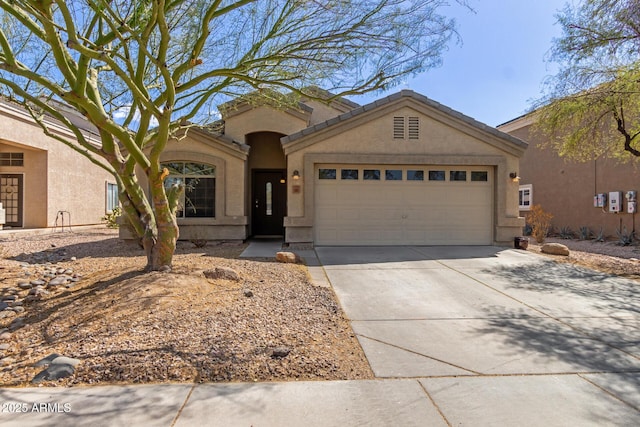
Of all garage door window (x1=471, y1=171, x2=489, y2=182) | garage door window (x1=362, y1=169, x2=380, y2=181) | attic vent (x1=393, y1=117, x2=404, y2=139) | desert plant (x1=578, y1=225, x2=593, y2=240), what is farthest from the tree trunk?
desert plant (x1=578, y1=225, x2=593, y2=240)

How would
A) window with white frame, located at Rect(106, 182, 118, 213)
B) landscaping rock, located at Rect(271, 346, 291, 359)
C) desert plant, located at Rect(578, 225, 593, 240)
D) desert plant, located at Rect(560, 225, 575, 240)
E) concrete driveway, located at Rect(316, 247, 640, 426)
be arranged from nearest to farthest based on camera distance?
concrete driveway, located at Rect(316, 247, 640, 426) → landscaping rock, located at Rect(271, 346, 291, 359) → desert plant, located at Rect(578, 225, 593, 240) → desert plant, located at Rect(560, 225, 575, 240) → window with white frame, located at Rect(106, 182, 118, 213)

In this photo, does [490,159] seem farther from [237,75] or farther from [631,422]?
[631,422]

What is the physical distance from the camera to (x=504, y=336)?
4688 millimetres

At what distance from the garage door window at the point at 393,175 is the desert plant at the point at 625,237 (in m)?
9.53

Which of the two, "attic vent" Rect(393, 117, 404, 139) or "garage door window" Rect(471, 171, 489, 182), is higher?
"attic vent" Rect(393, 117, 404, 139)

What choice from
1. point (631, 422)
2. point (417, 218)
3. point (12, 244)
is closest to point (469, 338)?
point (631, 422)

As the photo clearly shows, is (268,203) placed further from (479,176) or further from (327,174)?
(479,176)

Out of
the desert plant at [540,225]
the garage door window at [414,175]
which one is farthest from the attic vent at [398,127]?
the desert plant at [540,225]

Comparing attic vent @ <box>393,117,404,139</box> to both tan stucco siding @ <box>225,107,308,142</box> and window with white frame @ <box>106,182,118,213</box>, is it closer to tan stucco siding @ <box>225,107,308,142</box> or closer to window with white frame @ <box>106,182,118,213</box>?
tan stucco siding @ <box>225,107,308,142</box>

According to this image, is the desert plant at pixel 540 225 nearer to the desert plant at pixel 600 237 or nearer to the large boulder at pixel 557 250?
the desert plant at pixel 600 237

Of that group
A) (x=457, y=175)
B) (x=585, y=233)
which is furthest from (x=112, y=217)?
(x=585, y=233)

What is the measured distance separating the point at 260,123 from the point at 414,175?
19.9 feet

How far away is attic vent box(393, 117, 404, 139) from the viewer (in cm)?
1139

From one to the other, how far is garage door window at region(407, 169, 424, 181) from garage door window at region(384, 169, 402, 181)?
0.27m
